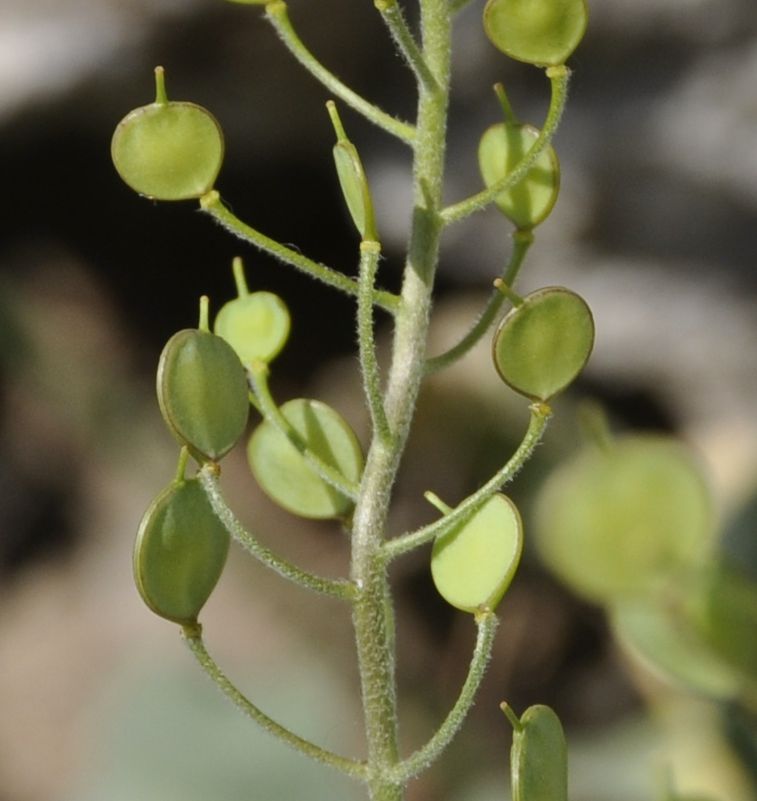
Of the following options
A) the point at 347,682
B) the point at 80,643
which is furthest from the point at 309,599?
the point at 80,643

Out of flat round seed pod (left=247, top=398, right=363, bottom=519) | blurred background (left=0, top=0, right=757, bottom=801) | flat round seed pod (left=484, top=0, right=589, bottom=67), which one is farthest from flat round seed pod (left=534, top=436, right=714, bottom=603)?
blurred background (left=0, top=0, right=757, bottom=801)

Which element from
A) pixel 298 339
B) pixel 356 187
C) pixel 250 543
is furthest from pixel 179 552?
pixel 298 339

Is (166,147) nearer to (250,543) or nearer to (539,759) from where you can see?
(250,543)

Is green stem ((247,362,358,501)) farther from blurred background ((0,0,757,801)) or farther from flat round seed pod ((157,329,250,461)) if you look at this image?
blurred background ((0,0,757,801))

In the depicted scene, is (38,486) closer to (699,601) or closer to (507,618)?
(507,618)

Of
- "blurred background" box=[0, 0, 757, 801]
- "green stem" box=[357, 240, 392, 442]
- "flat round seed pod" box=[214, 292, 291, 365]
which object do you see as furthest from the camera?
"blurred background" box=[0, 0, 757, 801]

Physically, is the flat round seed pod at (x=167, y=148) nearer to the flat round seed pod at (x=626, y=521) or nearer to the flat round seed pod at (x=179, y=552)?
the flat round seed pod at (x=179, y=552)
